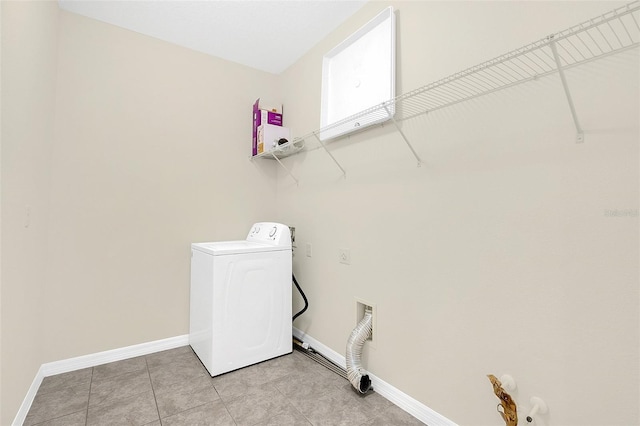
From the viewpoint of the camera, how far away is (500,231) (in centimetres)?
127

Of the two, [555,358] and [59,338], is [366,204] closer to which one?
[555,358]

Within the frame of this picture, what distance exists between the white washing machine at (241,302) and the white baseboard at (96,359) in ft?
0.62

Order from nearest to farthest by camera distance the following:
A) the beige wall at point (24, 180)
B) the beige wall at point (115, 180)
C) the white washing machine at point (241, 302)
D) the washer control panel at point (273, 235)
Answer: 1. the beige wall at point (24, 180)
2. the beige wall at point (115, 180)
3. the white washing machine at point (241, 302)
4. the washer control panel at point (273, 235)

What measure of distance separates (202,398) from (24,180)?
4.97 feet

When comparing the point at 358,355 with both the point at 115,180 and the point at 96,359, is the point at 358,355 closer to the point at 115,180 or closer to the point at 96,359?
the point at 96,359

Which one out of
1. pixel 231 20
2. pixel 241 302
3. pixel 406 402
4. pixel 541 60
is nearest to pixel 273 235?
pixel 241 302

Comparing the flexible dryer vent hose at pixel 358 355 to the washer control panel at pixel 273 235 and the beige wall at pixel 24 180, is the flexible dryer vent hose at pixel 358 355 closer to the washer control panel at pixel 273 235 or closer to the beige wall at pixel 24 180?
the washer control panel at pixel 273 235

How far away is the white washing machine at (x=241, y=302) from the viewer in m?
1.97

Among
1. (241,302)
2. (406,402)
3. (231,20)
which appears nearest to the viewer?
(406,402)

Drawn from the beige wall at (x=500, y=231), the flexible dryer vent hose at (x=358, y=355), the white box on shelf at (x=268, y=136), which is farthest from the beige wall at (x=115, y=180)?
the flexible dryer vent hose at (x=358, y=355)

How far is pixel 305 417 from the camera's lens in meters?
1.56

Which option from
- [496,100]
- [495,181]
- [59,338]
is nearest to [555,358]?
[495,181]

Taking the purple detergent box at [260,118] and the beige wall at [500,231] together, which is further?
the purple detergent box at [260,118]

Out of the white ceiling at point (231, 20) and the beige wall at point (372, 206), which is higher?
the white ceiling at point (231, 20)
